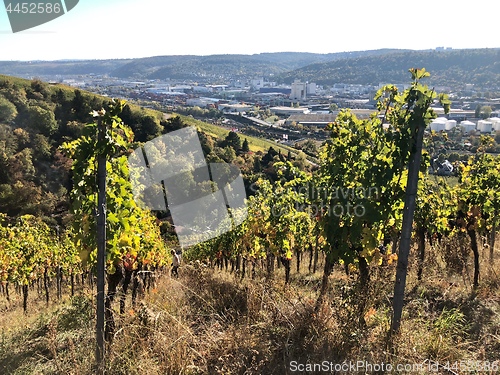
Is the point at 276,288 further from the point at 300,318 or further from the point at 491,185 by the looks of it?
the point at 491,185

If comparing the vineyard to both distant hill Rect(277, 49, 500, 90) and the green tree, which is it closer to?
the green tree

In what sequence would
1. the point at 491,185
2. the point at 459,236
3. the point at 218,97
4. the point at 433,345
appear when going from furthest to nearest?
the point at 218,97 < the point at 459,236 < the point at 491,185 < the point at 433,345

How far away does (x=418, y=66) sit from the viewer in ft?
434

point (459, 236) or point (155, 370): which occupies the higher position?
point (155, 370)

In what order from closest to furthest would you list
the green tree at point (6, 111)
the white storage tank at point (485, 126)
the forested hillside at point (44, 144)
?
the forested hillside at point (44, 144) < the green tree at point (6, 111) < the white storage tank at point (485, 126)

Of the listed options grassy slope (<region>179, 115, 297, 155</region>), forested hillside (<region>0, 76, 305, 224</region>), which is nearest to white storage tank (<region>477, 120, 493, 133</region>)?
grassy slope (<region>179, 115, 297, 155</region>)

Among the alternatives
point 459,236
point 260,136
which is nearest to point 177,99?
point 260,136

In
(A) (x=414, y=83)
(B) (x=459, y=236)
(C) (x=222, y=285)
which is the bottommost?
(B) (x=459, y=236)

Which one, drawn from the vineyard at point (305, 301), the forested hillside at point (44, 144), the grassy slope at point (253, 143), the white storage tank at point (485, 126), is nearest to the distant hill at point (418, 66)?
the white storage tank at point (485, 126)

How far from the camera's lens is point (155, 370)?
302 centimetres

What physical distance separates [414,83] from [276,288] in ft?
8.14

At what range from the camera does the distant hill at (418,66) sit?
11789 centimetres
